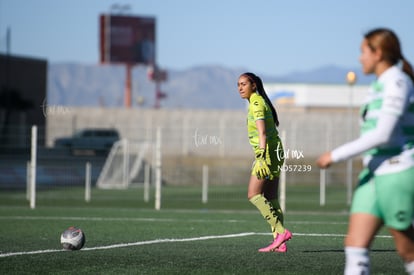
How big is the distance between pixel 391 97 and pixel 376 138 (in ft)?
1.01

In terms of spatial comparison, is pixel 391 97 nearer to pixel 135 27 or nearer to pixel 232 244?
pixel 232 244

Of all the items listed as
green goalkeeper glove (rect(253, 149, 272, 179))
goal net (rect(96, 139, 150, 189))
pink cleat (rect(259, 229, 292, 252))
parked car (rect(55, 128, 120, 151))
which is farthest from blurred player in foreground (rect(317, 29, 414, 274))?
parked car (rect(55, 128, 120, 151))

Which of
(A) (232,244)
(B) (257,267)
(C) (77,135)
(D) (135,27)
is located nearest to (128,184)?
(C) (77,135)

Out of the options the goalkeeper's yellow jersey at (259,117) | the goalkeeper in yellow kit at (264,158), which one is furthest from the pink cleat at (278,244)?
the goalkeeper's yellow jersey at (259,117)

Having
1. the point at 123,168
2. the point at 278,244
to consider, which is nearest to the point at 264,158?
the point at 278,244

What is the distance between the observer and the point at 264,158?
1264cm

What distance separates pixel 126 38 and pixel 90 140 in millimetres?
77181

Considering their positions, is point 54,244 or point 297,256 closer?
point 297,256

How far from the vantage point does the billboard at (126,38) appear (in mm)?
115312

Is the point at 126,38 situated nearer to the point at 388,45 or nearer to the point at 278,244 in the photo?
the point at 278,244

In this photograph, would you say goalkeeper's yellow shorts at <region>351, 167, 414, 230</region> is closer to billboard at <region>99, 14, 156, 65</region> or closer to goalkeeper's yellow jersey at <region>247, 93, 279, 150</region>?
goalkeeper's yellow jersey at <region>247, 93, 279, 150</region>

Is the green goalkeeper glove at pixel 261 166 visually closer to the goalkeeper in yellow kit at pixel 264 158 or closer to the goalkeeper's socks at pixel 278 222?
the goalkeeper in yellow kit at pixel 264 158

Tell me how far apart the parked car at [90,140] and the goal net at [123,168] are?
55 centimetres

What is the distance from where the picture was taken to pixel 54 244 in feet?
43.0
